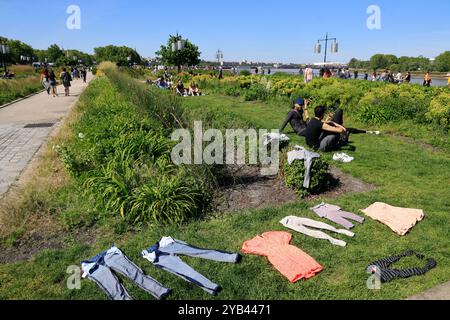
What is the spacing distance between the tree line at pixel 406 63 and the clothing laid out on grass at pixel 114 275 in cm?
9427

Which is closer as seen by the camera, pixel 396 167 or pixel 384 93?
pixel 396 167

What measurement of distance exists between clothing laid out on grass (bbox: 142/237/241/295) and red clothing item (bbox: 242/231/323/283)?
315 mm

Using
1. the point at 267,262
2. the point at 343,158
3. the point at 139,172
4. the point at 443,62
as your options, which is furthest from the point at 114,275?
the point at 443,62

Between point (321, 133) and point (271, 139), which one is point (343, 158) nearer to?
point (321, 133)

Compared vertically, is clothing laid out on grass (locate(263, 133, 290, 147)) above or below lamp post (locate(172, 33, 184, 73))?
below

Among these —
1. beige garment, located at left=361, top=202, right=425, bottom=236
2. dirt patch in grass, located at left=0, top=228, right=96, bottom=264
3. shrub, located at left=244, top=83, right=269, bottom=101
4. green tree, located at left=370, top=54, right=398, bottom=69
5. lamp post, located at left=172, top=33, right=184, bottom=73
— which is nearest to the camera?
dirt patch in grass, located at left=0, top=228, right=96, bottom=264

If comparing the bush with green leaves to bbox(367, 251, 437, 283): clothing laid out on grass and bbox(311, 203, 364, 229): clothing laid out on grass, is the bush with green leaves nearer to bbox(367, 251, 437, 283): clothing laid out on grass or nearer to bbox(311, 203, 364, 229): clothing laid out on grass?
bbox(311, 203, 364, 229): clothing laid out on grass

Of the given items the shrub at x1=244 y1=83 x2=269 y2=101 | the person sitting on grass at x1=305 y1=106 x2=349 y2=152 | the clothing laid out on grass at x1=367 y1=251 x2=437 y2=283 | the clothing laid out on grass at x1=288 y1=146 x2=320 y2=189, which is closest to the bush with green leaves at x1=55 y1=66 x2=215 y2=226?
the clothing laid out on grass at x1=288 y1=146 x2=320 y2=189

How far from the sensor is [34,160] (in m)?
7.71

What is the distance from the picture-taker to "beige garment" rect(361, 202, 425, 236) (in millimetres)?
4422

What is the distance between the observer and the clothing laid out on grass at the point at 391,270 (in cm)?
344
